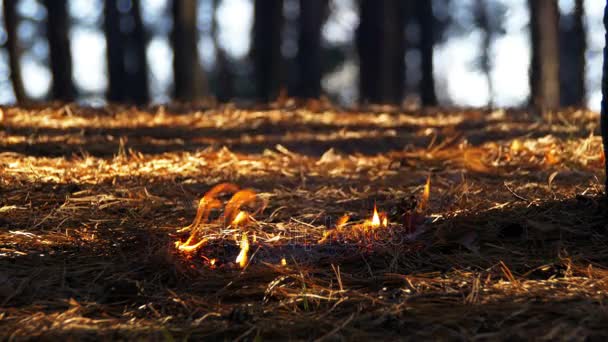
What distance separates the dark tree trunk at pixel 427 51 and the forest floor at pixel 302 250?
9497 mm

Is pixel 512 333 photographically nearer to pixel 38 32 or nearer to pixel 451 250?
pixel 451 250

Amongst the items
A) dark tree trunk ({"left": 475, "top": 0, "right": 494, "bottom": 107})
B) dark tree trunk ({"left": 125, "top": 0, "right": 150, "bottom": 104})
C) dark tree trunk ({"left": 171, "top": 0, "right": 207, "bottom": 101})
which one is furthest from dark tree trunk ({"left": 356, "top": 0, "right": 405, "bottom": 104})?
dark tree trunk ({"left": 475, "top": 0, "right": 494, "bottom": 107})

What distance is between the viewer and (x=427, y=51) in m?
14.8

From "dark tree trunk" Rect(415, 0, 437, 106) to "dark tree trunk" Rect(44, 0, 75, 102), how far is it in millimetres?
7079

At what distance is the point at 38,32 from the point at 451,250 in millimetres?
29339

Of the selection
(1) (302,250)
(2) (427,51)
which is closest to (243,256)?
(1) (302,250)

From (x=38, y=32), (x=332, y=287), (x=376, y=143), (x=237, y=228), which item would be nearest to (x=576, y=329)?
(x=332, y=287)

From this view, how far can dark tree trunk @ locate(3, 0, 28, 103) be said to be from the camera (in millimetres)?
12062

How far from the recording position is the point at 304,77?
13391mm

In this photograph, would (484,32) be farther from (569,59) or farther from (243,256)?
(243,256)

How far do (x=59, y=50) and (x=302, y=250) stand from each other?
1014 centimetres

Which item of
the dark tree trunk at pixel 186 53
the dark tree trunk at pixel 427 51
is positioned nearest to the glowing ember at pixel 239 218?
the dark tree trunk at pixel 186 53

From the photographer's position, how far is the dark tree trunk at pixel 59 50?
35.3 ft

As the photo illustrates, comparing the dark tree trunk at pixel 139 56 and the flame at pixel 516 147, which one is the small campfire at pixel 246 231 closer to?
the flame at pixel 516 147
